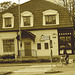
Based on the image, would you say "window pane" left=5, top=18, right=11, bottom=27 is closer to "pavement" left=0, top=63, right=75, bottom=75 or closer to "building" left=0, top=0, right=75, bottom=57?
"building" left=0, top=0, right=75, bottom=57

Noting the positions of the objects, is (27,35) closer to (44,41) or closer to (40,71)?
(44,41)

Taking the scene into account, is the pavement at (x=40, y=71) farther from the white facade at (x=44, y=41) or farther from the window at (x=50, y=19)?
the window at (x=50, y=19)

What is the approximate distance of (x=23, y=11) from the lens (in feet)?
138

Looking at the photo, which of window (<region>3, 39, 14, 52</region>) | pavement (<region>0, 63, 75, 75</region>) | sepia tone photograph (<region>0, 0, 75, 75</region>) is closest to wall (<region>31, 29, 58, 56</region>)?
sepia tone photograph (<region>0, 0, 75, 75</region>)

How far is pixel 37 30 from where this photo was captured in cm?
4081

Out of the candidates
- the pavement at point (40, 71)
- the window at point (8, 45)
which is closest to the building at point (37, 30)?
the window at point (8, 45)

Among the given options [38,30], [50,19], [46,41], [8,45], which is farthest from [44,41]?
[8,45]

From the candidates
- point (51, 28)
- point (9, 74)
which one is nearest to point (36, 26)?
point (51, 28)

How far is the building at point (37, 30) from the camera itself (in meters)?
40.3

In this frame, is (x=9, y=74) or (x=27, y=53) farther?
(x=27, y=53)

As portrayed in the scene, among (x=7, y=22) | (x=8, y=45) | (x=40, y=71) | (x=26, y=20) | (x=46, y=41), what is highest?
(x=26, y=20)

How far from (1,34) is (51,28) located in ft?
26.5

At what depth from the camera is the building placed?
4028 centimetres

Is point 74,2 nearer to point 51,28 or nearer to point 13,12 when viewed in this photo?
point 51,28
